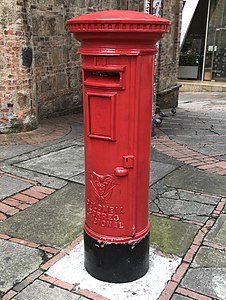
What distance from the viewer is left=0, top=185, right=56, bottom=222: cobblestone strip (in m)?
3.62

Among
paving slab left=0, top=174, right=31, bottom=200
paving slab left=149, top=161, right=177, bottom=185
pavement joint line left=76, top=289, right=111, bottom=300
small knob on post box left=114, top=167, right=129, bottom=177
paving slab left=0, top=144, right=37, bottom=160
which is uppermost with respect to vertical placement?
small knob on post box left=114, top=167, right=129, bottom=177

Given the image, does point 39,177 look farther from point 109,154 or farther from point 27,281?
point 109,154

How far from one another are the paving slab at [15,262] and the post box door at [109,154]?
604 mm

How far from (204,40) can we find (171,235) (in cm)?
1631

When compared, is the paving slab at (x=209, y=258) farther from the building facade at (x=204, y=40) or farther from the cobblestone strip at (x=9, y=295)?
the building facade at (x=204, y=40)

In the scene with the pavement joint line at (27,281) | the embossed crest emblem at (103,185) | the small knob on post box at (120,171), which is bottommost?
the pavement joint line at (27,281)

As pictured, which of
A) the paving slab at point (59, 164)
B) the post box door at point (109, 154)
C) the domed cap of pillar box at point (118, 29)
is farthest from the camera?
the paving slab at point (59, 164)

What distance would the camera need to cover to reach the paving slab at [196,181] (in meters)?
4.24

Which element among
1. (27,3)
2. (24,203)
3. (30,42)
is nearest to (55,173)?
(24,203)

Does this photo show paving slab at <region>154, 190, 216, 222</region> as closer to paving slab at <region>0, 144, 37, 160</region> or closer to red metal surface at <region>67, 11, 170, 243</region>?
red metal surface at <region>67, 11, 170, 243</region>

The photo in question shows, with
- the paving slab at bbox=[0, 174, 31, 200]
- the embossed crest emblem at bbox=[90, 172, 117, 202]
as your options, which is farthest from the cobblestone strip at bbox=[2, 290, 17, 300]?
the paving slab at bbox=[0, 174, 31, 200]

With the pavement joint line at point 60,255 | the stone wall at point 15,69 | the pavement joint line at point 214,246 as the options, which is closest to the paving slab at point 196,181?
the pavement joint line at point 214,246

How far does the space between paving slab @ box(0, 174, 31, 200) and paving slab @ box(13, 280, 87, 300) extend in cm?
155

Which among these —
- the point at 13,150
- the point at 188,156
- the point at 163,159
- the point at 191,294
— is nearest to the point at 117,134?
the point at 191,294
